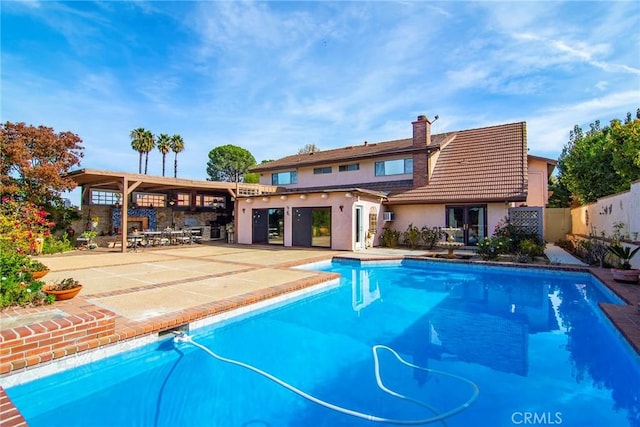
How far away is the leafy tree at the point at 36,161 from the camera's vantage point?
51.8 ft

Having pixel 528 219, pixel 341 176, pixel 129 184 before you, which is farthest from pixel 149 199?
pixel 528 219

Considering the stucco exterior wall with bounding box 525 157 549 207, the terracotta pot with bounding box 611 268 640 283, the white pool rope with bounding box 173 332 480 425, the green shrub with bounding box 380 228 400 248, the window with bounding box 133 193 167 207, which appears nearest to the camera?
the white pool rope with bounding box 173 332 480 425

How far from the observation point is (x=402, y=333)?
20.7ft

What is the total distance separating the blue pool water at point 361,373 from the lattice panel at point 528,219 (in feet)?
29.0

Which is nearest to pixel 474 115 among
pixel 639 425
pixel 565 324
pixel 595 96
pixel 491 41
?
pixel 595 96

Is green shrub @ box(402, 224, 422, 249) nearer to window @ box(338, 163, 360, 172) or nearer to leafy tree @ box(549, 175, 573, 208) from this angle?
window @ box(338, 163, 360, 172)

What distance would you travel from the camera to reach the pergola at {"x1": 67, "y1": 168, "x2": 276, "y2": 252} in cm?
1583

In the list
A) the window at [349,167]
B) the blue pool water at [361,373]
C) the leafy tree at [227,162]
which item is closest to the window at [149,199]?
the window at [349,167]

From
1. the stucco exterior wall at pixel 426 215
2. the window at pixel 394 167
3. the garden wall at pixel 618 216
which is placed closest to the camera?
the garden wall at pixel 618 216

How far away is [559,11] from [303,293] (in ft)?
36.5

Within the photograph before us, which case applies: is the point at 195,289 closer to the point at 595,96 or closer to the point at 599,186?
the point at 595,96

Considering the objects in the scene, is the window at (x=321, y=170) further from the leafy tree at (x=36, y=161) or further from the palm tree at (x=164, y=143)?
the palm tree at (x=164, y=143)

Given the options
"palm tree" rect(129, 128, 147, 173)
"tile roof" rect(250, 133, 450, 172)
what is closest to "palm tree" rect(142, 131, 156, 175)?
"palm tree" rect(129, 128, 147, 173)

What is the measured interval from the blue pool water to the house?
9.31 metres
